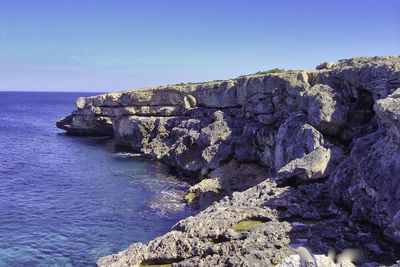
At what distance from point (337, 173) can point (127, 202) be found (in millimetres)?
18188

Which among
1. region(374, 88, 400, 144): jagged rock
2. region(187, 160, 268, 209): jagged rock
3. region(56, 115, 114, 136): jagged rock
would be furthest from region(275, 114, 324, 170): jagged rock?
region(56, 115, 114, 136): jagged rock

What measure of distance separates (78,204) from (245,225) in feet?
59.2

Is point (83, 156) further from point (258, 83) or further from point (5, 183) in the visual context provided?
point (258, 83)

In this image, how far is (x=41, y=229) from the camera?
2288 cm

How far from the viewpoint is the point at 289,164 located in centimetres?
1877

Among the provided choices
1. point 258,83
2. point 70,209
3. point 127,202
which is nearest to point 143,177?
point 127,202

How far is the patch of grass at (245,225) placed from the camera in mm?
14328

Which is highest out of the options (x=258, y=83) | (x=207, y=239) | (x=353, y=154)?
(x=258, y=83)

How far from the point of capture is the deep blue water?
66.1 feet

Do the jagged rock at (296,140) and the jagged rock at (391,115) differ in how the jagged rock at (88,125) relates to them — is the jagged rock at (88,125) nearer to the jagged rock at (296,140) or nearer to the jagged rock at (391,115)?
the jagged rock at (296,140)

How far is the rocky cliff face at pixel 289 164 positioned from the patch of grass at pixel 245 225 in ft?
0.60

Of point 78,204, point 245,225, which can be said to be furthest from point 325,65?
point 78,204

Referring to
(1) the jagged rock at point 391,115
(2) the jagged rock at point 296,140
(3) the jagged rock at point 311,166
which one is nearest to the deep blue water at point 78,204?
(2) the jagged rock at point 296,140

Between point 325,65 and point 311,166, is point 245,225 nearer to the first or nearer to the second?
point 311,166
